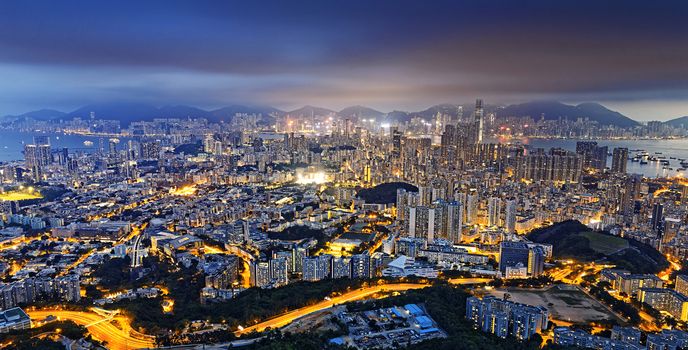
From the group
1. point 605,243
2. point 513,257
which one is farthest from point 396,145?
point 513,257

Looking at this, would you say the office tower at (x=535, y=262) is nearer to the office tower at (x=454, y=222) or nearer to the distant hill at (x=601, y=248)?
the distant hill at (x=601, y=248)

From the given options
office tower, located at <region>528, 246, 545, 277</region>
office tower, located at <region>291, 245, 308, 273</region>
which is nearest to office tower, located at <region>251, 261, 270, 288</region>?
office tower, located at <region>291, 245, 308, 273</region>

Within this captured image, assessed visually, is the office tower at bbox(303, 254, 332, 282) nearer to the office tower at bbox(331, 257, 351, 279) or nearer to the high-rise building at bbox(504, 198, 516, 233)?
the office tower at bbox(331, 257, 351, 279)

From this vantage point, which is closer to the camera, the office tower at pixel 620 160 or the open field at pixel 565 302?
the open field at pixel 565 302

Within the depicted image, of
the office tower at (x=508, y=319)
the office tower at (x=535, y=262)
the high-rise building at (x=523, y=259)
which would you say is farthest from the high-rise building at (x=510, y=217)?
the office tower at (x=508, y=319)

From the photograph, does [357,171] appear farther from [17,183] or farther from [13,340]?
[13,340]

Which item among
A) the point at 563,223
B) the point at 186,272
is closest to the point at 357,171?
the point at 563,223

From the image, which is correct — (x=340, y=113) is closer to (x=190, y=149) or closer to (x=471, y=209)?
(x=190, y=149)
